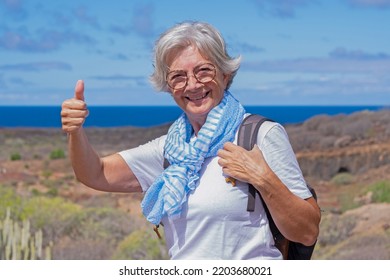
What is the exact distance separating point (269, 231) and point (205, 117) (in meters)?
0.49

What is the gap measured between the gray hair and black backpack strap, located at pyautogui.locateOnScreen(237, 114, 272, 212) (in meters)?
0.22

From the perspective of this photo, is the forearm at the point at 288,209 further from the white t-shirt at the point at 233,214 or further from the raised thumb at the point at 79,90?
the raised thumb at the point at 79,90

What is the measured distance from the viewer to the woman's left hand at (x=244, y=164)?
2.59 m

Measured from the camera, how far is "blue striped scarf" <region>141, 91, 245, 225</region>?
2752mm

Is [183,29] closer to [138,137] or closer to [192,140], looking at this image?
[192,140]

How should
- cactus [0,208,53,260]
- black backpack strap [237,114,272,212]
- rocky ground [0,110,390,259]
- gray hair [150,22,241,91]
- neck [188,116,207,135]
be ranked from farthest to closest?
rocky ground [0,110,390,259]
cactus [0,208,53,260]
neck [188,116,207,135]
gray hair [150,22,241,91]
black backpack strap [237,114,272,212]

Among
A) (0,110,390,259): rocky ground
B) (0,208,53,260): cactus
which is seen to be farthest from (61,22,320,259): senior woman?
(0,110,390,259): rocky ground

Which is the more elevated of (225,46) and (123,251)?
(225,46)

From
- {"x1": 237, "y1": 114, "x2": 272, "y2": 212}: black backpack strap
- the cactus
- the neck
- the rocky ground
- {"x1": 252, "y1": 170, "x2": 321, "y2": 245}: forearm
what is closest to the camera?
{"x1": 252, "y1": 170, "x2": 321, "y2": 245}: forearm

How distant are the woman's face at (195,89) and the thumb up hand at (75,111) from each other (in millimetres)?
331

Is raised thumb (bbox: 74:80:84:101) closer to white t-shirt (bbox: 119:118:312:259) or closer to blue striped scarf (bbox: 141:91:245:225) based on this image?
blue striped scarf (bbox: 141:91:245:225)

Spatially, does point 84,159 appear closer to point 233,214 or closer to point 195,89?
point 195,89

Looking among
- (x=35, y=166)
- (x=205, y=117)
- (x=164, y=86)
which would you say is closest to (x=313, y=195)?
(x=205, y=117)

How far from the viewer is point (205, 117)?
2.88m
